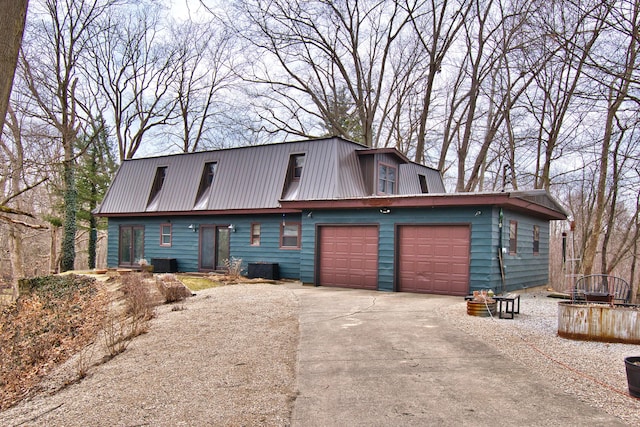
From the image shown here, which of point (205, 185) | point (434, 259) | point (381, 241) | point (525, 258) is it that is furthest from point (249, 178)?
point (525, 258)

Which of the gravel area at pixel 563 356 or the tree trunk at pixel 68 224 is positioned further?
the tree trunk at pixel 68 224

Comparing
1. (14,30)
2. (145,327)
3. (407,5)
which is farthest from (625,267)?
(14,30)

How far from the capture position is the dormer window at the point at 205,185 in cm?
1852

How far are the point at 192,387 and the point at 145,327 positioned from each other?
353 centimetres

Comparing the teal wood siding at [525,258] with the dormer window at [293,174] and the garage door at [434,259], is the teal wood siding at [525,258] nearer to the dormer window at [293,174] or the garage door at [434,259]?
the garage door at [434,259]

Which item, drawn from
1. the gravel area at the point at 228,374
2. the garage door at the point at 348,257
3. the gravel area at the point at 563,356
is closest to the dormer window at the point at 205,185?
the garage door at the point at 348,257

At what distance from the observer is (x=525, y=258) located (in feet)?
46.5

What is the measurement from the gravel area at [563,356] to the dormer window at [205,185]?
37.9ft

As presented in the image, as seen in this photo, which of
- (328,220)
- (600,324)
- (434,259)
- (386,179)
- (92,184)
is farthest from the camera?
(92,184)

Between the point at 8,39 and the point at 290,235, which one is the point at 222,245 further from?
the point at 8,39

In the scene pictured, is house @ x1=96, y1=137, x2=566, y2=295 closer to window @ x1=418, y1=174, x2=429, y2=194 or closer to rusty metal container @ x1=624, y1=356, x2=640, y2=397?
window @ x1=418, y1=174, x2=429, y2=194

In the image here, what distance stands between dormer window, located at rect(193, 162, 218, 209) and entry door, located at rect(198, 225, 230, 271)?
2.96ft

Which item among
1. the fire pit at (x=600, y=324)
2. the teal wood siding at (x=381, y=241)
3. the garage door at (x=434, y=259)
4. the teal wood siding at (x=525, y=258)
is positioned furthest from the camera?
the teal wood siding at (x=525, y=258)

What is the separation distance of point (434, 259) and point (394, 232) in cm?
128
